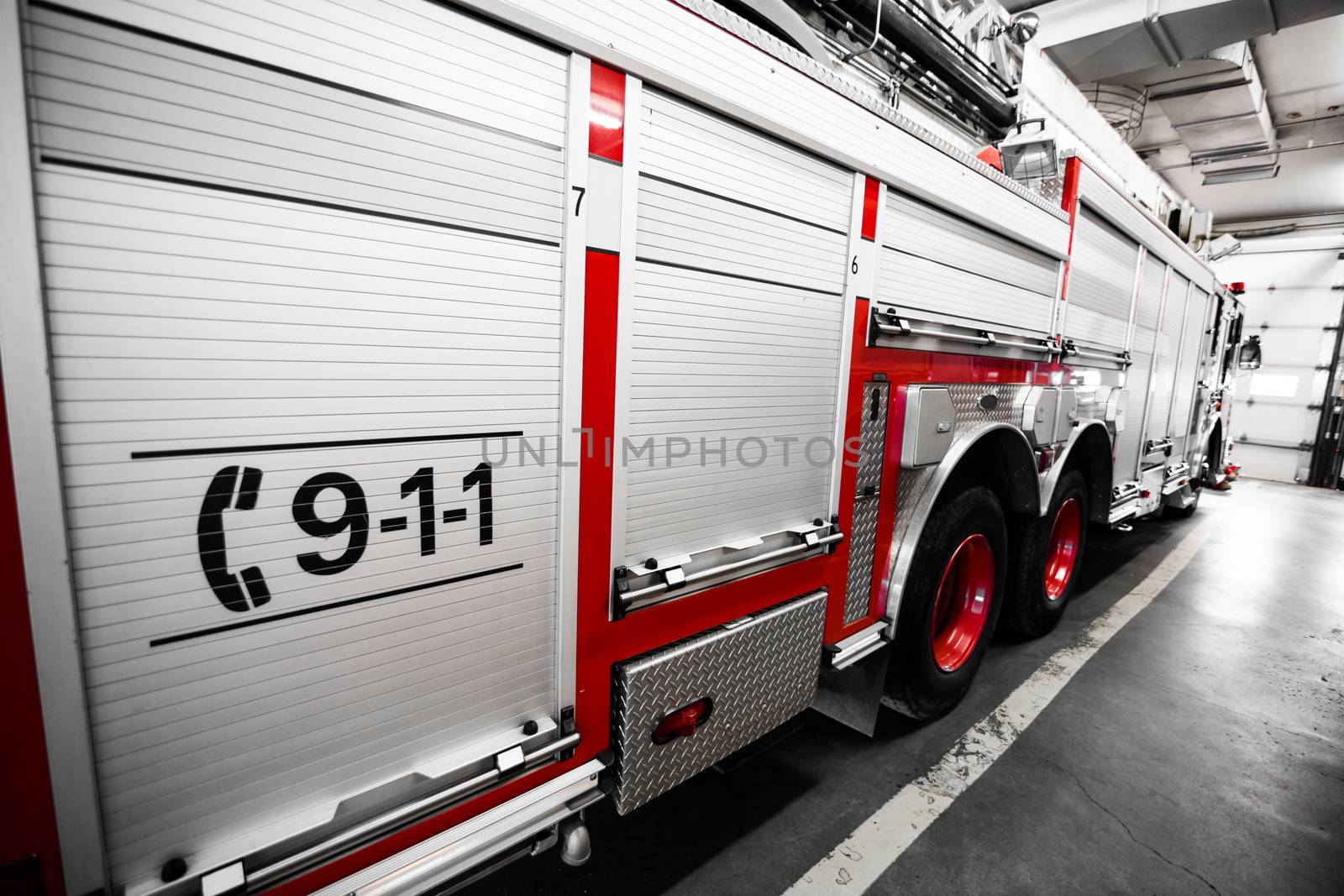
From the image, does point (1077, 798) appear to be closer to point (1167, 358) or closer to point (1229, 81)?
point (1167, 358)

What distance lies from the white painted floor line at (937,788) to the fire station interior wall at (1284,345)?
12.5 metres

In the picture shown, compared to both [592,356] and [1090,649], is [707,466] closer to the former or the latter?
[592,356]

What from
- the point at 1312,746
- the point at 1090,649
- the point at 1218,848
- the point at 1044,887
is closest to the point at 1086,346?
the point at 1090,649

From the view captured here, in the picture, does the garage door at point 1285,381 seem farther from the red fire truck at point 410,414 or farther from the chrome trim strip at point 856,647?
the red fire truck at point 410,414

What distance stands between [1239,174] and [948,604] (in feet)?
34.1

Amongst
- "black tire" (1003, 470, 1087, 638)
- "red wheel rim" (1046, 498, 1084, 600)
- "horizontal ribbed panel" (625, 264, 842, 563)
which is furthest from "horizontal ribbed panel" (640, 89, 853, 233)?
"red wheel rim" (1046, 498, 1084, 600)

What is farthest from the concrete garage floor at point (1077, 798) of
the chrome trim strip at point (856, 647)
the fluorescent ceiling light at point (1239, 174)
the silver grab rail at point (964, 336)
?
the fluorescent ceiling light at point (1239, 174)

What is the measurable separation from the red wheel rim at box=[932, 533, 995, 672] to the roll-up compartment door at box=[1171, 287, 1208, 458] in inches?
146

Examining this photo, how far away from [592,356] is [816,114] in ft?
3.46

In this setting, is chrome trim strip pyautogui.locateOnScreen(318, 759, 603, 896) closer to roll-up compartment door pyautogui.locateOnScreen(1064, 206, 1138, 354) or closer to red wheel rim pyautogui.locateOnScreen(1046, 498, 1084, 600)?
roll-up compartment door pyautogui.locateOnScreen(1064, 206, 1138, 354)

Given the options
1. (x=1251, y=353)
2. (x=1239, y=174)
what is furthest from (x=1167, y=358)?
(x=1239, y=174)

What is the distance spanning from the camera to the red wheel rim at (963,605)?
2822 millimetres

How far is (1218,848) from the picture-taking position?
2039 millimetres

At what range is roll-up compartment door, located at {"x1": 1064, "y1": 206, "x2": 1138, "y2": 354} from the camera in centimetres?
311
